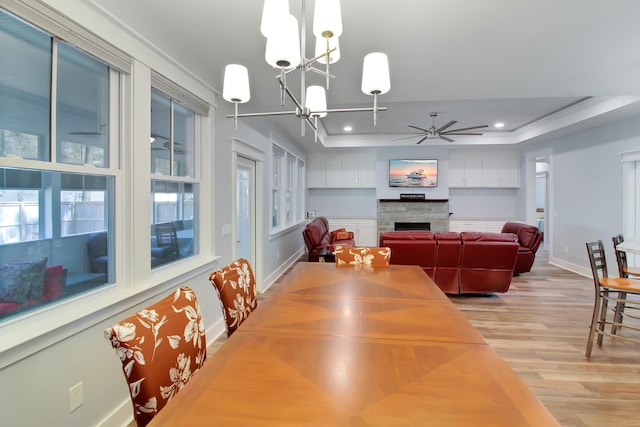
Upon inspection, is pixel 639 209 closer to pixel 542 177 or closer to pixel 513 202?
pixel 513 202

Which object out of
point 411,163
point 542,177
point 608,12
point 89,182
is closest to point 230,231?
point 89,182

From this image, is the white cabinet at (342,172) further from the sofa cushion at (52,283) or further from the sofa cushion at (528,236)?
the sofa cushion at (52,283)

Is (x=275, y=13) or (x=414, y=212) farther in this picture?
(x=414, y=212)

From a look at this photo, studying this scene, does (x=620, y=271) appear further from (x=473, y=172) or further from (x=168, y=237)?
(x=473, y=172)

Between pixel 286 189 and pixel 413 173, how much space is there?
130 inches

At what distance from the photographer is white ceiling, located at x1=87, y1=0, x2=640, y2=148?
1.77m

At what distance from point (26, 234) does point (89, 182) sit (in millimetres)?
426

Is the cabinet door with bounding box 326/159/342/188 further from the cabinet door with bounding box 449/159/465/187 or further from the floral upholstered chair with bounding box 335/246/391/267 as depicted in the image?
the floral upholstered chair with bounding box 335/246/391/267

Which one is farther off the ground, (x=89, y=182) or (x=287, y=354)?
(x=89, y=182)

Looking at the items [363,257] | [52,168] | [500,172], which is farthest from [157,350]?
[500,172]

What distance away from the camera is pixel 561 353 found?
103 inches

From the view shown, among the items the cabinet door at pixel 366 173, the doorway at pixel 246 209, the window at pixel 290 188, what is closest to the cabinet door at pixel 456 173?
the cabinet door at pixel 366 173

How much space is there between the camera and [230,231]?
3.26 metres

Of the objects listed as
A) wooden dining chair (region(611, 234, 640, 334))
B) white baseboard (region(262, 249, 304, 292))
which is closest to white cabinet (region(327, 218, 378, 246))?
white baseboard (region(262, 249, 304, 292))
